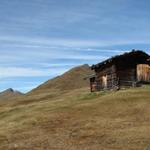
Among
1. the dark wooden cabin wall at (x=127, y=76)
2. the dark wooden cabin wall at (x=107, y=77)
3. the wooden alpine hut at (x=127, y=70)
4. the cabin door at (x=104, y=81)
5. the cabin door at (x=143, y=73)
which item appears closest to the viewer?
the cabin door at (x=143, y=73)

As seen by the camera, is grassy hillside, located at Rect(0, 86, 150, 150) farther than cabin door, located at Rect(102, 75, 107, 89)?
No

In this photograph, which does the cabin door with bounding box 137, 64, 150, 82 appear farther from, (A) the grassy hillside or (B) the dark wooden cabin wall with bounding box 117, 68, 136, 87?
(A) the grassy hillside

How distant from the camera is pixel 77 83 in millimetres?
189500

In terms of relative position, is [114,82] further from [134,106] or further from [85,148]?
[85,148]

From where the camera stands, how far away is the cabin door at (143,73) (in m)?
67.5

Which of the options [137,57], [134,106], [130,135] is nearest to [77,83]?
[137,57]

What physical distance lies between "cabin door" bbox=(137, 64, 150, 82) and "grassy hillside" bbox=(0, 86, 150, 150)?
36.0ft

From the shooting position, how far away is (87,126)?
39.8m

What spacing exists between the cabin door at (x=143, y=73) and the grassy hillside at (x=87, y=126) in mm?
10986

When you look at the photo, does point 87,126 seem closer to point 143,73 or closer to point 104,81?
point 143,73

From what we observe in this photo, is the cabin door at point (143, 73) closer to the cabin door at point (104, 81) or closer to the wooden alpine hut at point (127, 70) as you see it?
the wooden alpine hut at point (127, 70)

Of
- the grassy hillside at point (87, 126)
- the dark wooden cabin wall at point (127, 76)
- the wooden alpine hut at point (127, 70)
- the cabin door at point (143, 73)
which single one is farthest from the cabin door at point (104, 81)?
the grassy hillside at point (87, 126)

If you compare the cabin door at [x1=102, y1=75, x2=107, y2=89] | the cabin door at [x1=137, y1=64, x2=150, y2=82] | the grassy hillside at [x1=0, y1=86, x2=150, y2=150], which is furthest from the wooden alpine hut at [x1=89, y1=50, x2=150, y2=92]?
the grassy hillside at [x1=0, y1=86, x2=150, y2=150]

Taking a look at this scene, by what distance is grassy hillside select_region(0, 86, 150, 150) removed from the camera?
108ft
